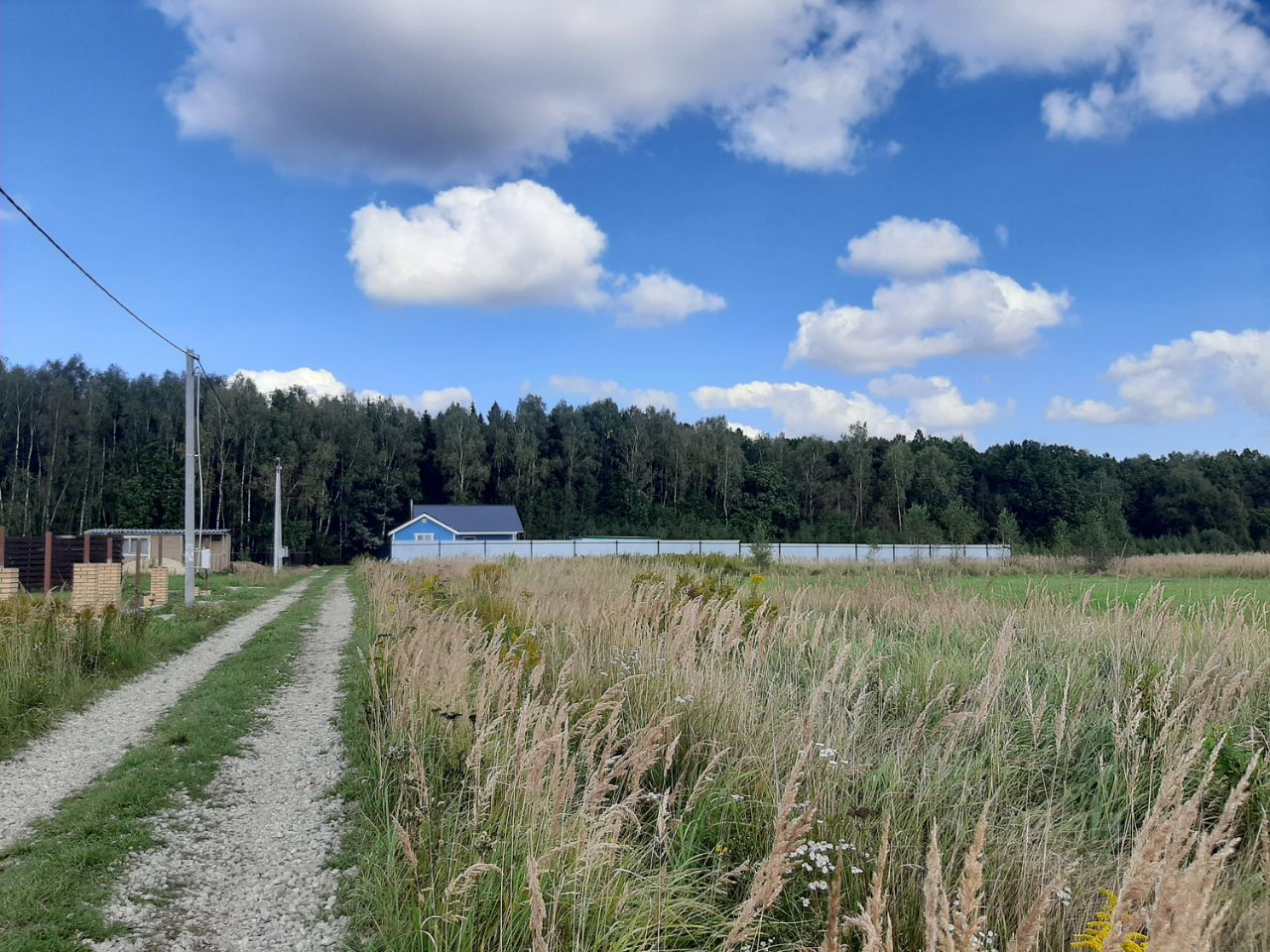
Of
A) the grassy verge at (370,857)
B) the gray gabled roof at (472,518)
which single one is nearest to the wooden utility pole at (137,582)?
the grassy verge at (370,857)

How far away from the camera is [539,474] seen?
253 ft

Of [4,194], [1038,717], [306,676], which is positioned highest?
[4,194]

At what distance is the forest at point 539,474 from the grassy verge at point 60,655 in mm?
43408

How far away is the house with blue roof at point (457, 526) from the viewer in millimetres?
53750

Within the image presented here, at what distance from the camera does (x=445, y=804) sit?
13.7ft

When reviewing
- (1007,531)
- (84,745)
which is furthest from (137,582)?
(1007,531)

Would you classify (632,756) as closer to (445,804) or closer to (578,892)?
(578,892)

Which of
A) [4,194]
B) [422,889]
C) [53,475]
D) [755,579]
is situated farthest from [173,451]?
→ [422,889]

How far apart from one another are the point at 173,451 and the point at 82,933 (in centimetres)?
6858

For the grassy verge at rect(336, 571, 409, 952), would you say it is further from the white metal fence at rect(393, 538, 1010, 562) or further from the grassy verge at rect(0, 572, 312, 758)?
the white metal fence at rect(393, 538, 1010, 562)

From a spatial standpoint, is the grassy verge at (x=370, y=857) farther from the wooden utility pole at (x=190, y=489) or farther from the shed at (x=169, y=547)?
the shed at (x=169, y=547)

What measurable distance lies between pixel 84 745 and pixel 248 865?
368cm

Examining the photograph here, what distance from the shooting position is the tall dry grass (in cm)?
222

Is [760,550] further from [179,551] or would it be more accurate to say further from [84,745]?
[179,551]
